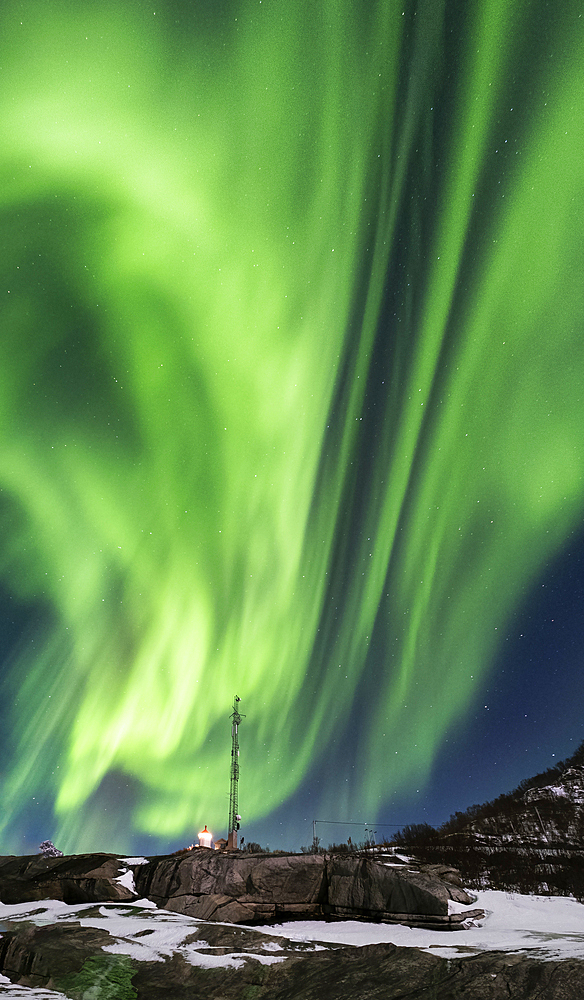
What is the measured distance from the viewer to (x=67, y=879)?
30.9 metres

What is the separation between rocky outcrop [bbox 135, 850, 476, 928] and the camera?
24.1 m

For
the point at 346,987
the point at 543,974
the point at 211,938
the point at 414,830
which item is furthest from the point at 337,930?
the point at 414,830

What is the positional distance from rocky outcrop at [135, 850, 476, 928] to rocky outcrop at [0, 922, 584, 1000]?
520 centimetres

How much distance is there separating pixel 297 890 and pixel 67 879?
1470 centimetres

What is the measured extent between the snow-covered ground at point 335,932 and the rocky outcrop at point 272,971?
43 cm

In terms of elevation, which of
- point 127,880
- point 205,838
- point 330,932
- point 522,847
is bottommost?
point 330,932

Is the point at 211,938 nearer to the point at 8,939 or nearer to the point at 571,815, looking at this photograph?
the point at 8,939

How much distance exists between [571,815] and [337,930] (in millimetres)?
40979

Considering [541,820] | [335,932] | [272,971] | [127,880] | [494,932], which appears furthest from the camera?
[541,820]

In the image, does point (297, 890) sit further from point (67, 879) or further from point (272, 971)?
point (67, 879)

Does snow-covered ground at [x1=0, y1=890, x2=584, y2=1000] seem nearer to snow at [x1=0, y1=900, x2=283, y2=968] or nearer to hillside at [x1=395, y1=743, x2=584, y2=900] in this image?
snow at [x1=0, y1=900, x2=283, y2=968]

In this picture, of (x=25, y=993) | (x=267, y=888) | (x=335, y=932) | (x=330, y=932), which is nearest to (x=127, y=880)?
(x=267, y=888)

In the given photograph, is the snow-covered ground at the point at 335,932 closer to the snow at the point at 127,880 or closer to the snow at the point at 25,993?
the snow at the point at 25,993

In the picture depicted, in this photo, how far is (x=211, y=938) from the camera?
2103cm
